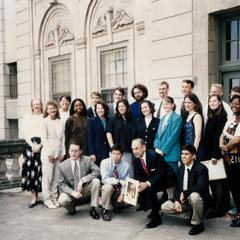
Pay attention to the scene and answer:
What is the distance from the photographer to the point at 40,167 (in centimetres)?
715

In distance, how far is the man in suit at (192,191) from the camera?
17.4 feet

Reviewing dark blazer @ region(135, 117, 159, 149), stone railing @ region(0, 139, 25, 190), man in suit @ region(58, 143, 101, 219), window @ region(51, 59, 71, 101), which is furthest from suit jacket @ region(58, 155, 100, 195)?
window @ region(51, 59, 71, 101)

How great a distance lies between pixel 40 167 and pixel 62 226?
158 cm

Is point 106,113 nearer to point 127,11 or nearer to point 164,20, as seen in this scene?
point 164,20

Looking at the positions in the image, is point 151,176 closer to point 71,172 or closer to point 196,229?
point 196,229

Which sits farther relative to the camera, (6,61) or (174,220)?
(6,61)

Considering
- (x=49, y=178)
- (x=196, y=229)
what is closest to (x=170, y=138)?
(x=196, y=229)

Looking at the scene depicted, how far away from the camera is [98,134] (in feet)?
22.1

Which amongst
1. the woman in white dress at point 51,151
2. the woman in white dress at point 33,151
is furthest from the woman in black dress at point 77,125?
the woman in white dress at point 33,151

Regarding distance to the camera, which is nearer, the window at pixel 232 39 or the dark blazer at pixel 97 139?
the dark blazer at pixel 97 139

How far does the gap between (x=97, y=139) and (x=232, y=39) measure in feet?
12.5

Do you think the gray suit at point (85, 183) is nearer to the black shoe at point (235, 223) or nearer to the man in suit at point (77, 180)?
the man in suit at point (77, 180)

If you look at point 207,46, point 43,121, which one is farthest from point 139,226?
point 207,46

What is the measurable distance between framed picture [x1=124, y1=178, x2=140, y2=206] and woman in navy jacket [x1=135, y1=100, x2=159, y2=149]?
778mm
